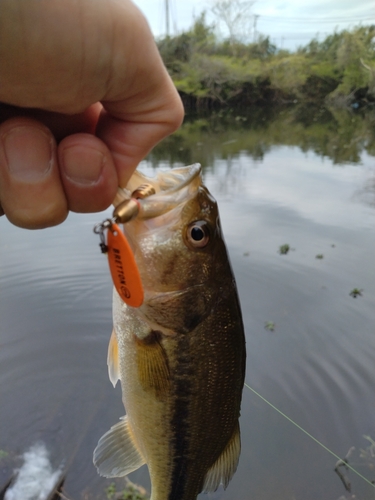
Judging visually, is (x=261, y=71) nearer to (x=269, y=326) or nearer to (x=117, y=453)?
(x=269, y=326)

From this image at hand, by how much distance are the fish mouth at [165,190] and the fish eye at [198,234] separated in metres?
0.09

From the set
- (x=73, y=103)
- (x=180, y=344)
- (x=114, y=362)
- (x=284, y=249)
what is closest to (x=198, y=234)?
(x=180, y=344)

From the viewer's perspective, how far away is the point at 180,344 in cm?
145

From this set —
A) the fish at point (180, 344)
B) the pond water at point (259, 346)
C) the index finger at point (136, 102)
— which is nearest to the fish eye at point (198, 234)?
the fish at point (180, 344)

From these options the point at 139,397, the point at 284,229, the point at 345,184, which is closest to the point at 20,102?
the point at 139,397

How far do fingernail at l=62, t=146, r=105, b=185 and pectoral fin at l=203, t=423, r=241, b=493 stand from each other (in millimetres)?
1193

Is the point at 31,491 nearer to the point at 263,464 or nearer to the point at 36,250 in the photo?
the point at 263,464

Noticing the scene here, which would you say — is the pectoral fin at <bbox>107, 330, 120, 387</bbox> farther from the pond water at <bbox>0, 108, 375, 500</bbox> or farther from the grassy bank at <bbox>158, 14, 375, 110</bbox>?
the grassy bank at <bbox>158, 14, 375, 110</bbox>

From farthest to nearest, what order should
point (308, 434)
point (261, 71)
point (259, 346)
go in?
1. point (261, 71)
2. point (259, 346)
3. point (308, 434)

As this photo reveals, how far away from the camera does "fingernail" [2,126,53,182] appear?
114cm

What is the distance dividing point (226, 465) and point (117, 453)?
0.47 m

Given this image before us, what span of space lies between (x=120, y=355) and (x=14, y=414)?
2.69 meters

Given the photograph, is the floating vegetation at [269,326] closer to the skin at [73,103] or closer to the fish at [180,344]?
the fish at [180,344]

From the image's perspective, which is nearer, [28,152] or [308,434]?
[28,152]
